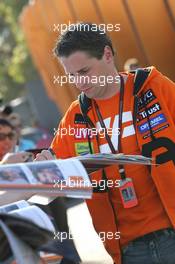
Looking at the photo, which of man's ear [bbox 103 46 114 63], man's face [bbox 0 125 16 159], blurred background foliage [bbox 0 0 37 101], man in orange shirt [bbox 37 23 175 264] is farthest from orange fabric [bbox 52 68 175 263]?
blurred background foliage [bbox 0 0 37 101]

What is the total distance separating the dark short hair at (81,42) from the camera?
3275mm

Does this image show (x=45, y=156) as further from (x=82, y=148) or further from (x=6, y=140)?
(x=6, y=140)

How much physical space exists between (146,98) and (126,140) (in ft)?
0.68

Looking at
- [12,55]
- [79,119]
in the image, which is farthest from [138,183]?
[12,55]

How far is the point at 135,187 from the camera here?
3229 millimetres

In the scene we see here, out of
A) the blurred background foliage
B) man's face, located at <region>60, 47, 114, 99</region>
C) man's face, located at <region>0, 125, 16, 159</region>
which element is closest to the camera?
man's face, located at <region>60, 47, 114, 99</region>

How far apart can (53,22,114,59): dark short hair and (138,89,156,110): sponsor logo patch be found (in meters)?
0.27

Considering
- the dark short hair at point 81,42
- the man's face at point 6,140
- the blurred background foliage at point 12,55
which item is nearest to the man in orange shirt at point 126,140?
the dark short hair at point 81,42

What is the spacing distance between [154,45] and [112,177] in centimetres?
635

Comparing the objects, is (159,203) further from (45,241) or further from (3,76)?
(3,76)

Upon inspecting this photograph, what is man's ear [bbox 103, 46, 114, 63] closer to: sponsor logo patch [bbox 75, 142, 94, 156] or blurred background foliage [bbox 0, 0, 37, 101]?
sponsor logo patch [bbox 75, 142, 94, 156]

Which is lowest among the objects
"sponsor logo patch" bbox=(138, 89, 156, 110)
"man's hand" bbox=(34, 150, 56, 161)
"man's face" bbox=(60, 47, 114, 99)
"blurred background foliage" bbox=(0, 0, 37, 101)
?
"blurred background foliage" bbox=(0, 0, 37, 101)

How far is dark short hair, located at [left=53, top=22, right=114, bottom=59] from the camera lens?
10.7ft

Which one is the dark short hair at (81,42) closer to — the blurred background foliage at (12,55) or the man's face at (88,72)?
the man's face at (88,72)
